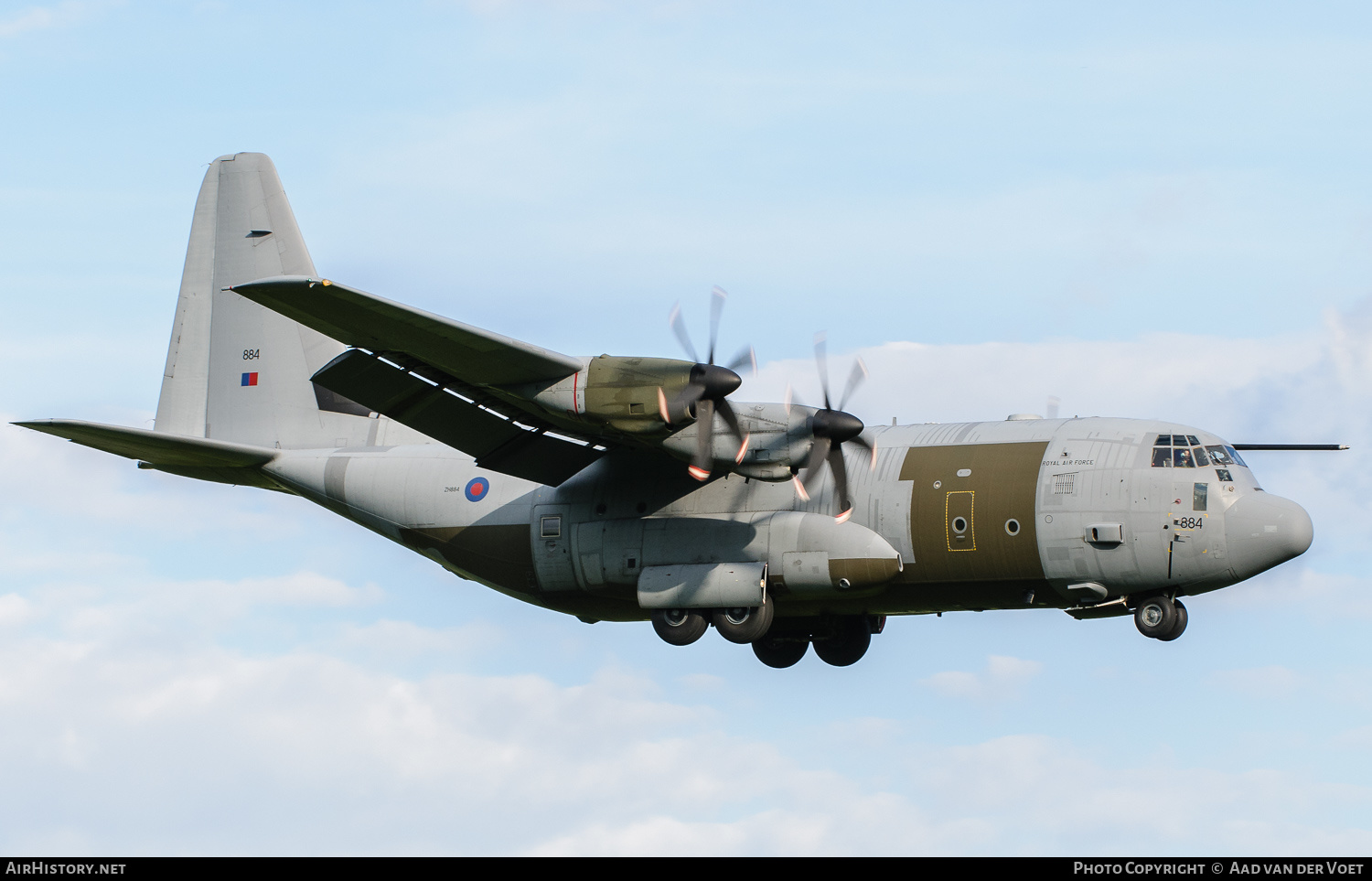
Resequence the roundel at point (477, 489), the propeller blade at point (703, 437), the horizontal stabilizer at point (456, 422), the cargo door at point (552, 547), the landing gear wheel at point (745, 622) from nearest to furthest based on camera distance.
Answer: the propeller blade at point (703, 437) < the horizontal stabilizer at point (456, 422) < the landing gear wheel at point (745, 622) < the cargo door at point (552, 547) < the roundel at point (477, 489)

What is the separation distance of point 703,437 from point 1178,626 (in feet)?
24.8

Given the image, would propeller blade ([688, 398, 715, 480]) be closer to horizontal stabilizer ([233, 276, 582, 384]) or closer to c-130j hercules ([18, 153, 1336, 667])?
c-130j hercules ([18, 153, 1336, 667])

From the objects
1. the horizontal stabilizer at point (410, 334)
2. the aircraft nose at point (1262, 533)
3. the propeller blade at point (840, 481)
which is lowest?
the aircraft nose at point (1262, 533)

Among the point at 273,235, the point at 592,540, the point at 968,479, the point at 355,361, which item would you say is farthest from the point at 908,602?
the point at 273,235

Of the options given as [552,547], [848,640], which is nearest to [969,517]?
[848,640]

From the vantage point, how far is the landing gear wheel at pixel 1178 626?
22531 millimetres

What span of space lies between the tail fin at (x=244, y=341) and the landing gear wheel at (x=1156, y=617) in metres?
13.8

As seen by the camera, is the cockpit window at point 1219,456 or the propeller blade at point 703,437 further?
the cockpit window at point 1219,456

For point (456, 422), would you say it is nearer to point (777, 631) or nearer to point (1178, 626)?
point (777, 631)

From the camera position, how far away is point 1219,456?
22688 mm

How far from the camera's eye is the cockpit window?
2261cm

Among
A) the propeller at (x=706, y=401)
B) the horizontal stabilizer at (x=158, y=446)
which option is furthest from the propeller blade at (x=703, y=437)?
the horizontal stabilizer at (x=158, y=446)

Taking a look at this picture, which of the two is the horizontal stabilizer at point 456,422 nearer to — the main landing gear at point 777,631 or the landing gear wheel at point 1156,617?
the main landing gear at point 777,631
